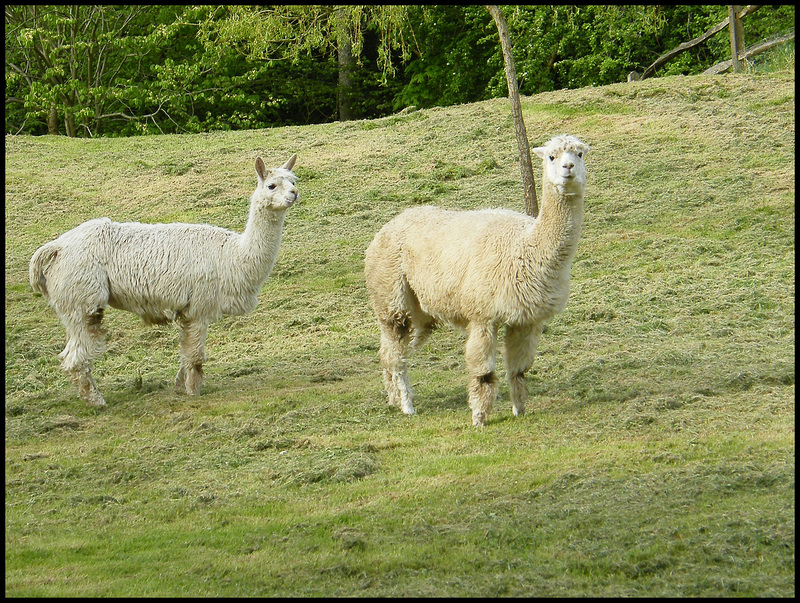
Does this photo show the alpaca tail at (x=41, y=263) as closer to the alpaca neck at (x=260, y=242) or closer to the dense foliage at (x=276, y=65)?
the alpaca neck at (x=260, y=242)

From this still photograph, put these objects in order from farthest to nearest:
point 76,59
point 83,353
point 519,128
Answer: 1. point 76,59
2. point 519,128
3. point 83,353

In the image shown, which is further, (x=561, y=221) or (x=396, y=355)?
(x=396, y=355)

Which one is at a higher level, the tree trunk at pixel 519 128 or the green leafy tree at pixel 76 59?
the green leafy tree at pixel 76 59

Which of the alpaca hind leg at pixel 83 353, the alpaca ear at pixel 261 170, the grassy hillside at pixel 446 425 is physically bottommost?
the grassy hillside at pixel 446 425

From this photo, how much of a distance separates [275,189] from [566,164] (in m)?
3.56

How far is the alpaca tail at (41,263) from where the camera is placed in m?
9.91

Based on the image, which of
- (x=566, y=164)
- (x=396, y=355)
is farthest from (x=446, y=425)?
(x=566, y=164)

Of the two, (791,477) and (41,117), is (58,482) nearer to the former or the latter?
(791,477)

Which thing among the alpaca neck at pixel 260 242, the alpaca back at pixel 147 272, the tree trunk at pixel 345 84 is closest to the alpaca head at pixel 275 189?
the alpaca neck at pixel 260 242

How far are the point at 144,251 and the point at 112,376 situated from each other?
75.1 inches

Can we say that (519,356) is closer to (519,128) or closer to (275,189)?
(275,189)

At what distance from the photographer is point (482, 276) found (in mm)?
8141

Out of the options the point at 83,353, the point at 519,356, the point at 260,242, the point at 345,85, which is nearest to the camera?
the point at 519,356

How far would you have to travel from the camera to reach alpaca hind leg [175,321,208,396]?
10.0 m
